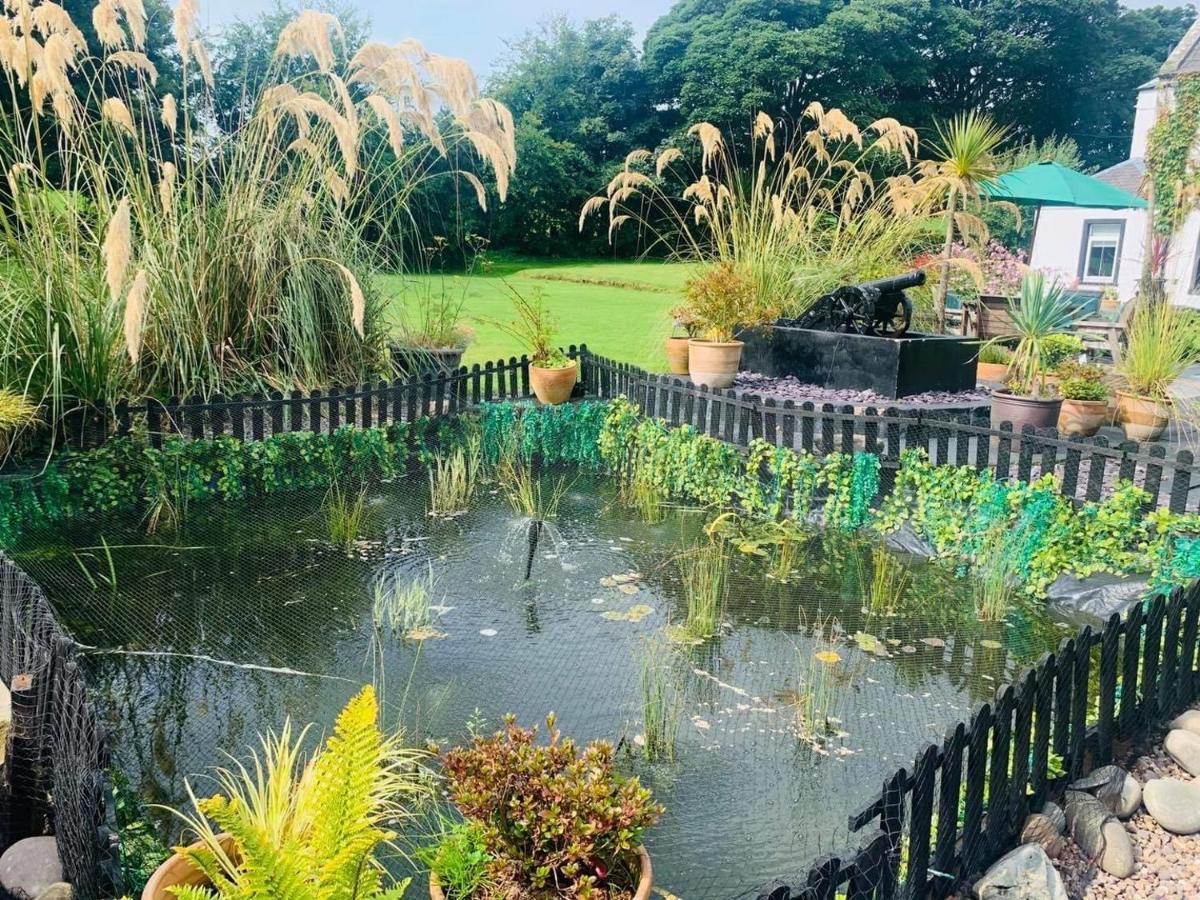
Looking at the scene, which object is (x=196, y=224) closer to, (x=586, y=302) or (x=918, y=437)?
(x=918, y=437)

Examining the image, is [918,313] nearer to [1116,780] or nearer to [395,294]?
[395,294]

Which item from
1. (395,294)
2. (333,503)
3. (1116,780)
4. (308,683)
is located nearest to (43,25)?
(395,294)

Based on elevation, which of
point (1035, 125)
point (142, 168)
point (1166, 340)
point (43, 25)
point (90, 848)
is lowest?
point (90, 848)

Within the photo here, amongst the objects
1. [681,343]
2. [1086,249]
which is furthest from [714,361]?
[1086,249]

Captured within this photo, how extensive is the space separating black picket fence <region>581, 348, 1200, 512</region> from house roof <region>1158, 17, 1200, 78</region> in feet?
43.7

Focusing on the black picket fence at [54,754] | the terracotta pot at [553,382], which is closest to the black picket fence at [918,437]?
the terracotta pot at [553,382]

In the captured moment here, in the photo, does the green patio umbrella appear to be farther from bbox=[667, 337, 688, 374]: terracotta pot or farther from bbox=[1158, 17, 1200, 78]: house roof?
bbox=[667, 337, 688, 374]: terracotta pot

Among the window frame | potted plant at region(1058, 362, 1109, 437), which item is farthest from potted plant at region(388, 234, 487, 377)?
the window frame

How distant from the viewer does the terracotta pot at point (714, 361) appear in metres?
8.34

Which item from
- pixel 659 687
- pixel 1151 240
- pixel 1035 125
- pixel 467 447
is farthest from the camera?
pixel 1035 125

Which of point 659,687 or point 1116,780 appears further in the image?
point 659,687

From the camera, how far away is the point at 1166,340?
7.12 metres

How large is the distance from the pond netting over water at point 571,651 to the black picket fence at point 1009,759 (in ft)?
1.40

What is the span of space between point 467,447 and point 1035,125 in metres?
41.6
